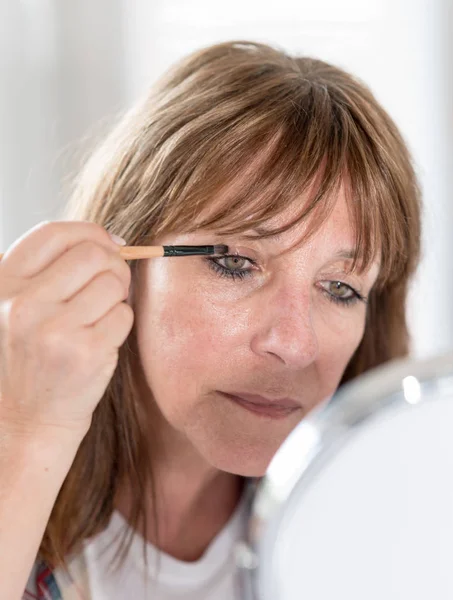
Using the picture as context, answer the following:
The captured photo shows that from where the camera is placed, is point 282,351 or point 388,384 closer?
point 388,384

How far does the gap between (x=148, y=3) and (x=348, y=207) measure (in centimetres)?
63

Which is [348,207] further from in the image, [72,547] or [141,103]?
[72,547]

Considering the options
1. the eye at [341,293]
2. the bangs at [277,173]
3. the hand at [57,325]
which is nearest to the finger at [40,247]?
the hand at [57,325]

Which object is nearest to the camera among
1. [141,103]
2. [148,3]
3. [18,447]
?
[18,447]

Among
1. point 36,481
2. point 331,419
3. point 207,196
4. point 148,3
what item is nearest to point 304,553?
point 331,419

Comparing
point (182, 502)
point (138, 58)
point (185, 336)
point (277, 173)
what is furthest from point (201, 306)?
point (138, 58)

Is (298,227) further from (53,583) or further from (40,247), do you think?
(53,583)

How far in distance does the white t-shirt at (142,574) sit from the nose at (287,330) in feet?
0.74

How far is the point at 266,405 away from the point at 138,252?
20 cm

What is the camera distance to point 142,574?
78 cm

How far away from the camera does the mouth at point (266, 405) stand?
2.41 ft

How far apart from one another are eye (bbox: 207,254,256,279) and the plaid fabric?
1.00 ft

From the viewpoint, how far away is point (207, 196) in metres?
0.71

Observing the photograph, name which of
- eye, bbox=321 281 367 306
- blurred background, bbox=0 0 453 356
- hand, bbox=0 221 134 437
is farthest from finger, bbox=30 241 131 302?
blurred background, bbox=0 0 453 356
